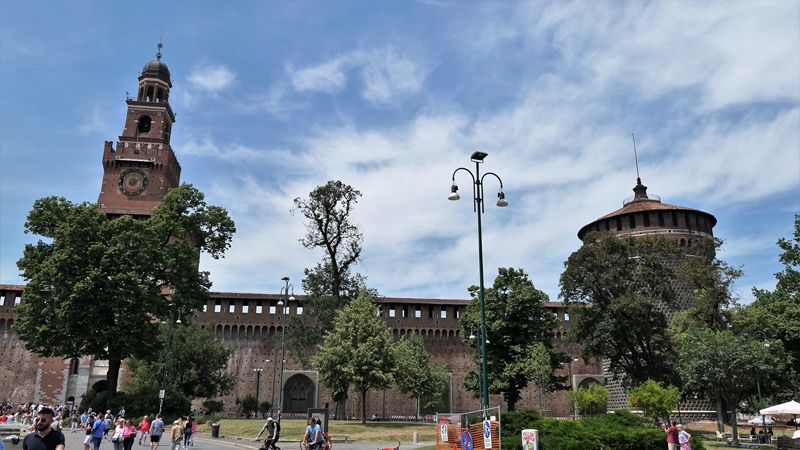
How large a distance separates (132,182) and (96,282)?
28890mm

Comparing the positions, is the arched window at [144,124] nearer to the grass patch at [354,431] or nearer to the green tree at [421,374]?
the green tree at [421,374]

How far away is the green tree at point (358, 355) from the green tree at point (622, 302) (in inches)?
523

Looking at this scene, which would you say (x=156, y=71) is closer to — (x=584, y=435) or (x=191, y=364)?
(x=191, y=364)

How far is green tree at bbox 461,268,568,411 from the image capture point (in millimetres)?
38875

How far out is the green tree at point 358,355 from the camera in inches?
1390

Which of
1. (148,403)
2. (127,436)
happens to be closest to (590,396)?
(148,403)

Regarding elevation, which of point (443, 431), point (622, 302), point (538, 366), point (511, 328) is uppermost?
point (622, 302)

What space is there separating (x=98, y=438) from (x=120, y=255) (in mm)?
20296

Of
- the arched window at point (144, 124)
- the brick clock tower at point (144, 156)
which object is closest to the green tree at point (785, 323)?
the brick clock tower at point (144, 156)

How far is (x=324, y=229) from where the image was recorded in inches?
1674

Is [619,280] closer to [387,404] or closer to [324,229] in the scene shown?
[324,229]

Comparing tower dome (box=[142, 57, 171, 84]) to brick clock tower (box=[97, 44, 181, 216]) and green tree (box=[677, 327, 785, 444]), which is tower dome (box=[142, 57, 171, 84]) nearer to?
brick clock tower (box=[97, 44, 181, 216])

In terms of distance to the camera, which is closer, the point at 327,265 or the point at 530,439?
the point at 530,439

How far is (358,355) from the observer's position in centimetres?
3544
